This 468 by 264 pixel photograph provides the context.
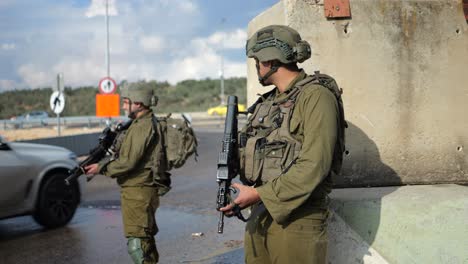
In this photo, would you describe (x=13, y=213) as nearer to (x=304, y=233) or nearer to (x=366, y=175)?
(x=366, y=175)

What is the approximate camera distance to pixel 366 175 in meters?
4.14

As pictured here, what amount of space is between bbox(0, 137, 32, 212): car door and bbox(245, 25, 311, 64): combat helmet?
203 inches

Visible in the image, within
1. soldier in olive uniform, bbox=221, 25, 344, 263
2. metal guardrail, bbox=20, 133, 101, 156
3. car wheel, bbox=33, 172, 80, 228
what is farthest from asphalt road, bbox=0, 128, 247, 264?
metal guardrail, bbox=20, 133, 101, 156

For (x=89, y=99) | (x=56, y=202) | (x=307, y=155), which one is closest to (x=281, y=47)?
(x=307, y=155)

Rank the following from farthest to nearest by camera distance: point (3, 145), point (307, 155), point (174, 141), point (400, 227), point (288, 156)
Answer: point (3, 145) < point (174, 141) < point (400, 227) < point (288, 156) < point (307, 155)

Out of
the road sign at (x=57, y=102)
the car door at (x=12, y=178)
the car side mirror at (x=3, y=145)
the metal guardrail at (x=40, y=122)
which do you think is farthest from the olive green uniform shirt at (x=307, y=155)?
the metal guardrail at (x=40, y=122)

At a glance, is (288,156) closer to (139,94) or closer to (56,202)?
(139,94)

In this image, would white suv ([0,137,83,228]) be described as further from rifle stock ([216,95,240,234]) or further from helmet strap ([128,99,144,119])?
rifle stock ([216,95,240,234])

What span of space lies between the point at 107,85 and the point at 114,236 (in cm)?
1187

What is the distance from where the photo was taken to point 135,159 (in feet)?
14.9

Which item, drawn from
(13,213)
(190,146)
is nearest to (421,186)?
(190,146)

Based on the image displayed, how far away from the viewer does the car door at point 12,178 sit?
685 cm

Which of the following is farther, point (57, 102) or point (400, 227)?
point (57, 102)

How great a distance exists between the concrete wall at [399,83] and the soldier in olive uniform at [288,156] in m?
1.25
